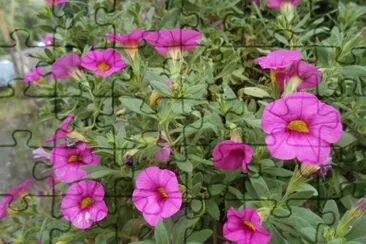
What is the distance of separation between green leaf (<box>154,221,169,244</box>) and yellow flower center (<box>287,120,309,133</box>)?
218mm

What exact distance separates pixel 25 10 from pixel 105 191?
6.58 feet

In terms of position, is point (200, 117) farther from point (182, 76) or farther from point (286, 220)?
point (286, 220)

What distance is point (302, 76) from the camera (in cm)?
84

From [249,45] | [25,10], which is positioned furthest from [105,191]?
[25,10]

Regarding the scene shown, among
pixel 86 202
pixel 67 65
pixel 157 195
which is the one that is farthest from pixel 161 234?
pixel 67 65

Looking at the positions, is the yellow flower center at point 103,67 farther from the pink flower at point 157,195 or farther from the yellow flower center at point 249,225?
the yellow flower center at point 249,225

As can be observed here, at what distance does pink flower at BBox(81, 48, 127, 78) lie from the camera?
0.98 m

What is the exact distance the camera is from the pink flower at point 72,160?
921mm

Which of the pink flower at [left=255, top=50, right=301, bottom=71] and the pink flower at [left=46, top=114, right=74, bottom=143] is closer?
the pink flower at [left=255, top=50, right=301, bottom=71]

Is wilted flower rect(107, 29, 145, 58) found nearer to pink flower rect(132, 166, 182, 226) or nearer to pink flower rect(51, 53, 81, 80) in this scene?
pink flower rect(51, 53, 81, 80)

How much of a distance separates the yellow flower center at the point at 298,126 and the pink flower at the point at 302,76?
96mm

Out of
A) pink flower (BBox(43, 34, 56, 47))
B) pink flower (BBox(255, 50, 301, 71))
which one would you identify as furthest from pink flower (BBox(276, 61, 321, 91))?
pink flower (BBox(43, 34, 56, 47))

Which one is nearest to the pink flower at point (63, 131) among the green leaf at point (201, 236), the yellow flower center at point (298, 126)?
the green leaf at point (201, 236)

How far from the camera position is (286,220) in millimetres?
780
